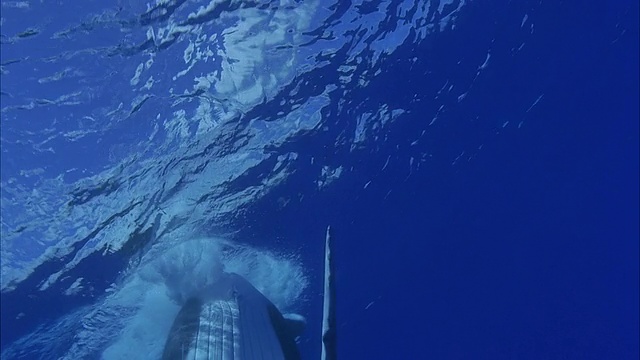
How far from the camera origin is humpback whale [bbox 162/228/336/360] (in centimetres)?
876

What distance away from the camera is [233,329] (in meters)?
9.50

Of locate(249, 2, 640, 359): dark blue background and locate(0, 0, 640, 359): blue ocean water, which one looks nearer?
locate(0, 0, 640, 359): blue ocean water

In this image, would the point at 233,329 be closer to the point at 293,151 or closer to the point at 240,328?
the point at 240,328

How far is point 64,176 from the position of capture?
949 cm

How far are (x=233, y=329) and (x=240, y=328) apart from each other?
0.15 m

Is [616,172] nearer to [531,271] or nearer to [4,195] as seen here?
[531,271]

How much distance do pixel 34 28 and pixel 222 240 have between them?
7.81 meters

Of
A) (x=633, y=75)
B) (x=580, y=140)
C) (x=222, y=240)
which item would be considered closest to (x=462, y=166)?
(x=580, y=140)

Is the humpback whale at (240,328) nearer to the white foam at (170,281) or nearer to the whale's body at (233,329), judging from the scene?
the whale's body at (233,329)

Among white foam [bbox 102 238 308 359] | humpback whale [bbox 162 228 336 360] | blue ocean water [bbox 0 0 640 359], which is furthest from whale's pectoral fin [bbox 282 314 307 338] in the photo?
blue ocean water [bbox 0 0 640 359]

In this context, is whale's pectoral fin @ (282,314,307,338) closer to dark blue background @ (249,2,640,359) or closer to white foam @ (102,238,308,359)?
white foam @ (102,238,308,359)

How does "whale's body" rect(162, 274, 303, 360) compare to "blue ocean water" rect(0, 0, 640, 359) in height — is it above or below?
below

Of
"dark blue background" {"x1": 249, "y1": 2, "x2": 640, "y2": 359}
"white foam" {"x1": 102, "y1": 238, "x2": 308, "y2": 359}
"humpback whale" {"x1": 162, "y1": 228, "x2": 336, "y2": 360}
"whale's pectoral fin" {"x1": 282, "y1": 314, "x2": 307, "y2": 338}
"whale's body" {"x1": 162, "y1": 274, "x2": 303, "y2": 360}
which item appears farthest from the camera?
"dark blue background" {"x1": 249, "y1": 2, "x2": 640, "y2": 359}

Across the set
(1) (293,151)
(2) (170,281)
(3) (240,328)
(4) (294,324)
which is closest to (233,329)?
(3) (240,328)
